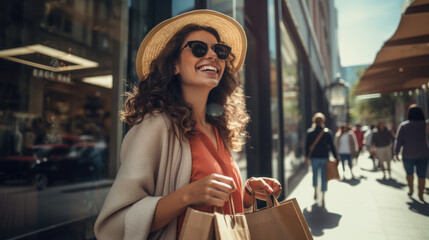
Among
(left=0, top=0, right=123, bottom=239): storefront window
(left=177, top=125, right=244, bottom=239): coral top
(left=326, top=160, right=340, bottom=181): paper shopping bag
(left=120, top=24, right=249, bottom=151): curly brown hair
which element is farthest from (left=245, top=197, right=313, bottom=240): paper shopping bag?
(left=326, top=160, right=340, bottom=181): paper shopping bag

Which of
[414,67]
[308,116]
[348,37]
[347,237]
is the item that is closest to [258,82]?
[348,37]

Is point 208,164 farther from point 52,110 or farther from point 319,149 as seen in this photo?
point 52,110

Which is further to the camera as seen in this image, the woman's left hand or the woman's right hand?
the woman's left hand

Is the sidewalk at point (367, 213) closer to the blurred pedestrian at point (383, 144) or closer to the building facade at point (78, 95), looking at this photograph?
the building facade at point (78, 95)

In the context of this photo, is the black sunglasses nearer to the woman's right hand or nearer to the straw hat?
the straw hat

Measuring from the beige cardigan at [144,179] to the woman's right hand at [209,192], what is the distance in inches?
6.2

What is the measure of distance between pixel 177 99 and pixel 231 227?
761 millimetres

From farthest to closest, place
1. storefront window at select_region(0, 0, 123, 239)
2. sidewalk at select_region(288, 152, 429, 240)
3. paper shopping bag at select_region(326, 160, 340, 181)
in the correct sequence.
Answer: paper shopping bag at select_region(326, 160, 340, 181)
storefront window at select_region(0, 0, 123, 239)
sidewalk at select_region(288, 152, 429, 240)

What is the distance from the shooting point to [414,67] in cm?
459

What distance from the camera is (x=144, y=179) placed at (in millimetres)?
1132

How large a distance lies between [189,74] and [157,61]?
241 mm

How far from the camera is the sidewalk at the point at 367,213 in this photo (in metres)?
3.64

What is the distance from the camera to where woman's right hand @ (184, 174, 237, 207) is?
3.46 ft

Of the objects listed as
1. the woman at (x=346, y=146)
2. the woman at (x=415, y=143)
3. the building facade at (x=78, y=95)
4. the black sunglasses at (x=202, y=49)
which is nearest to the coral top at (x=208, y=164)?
the black sunglasses at (x=202, y=49)
